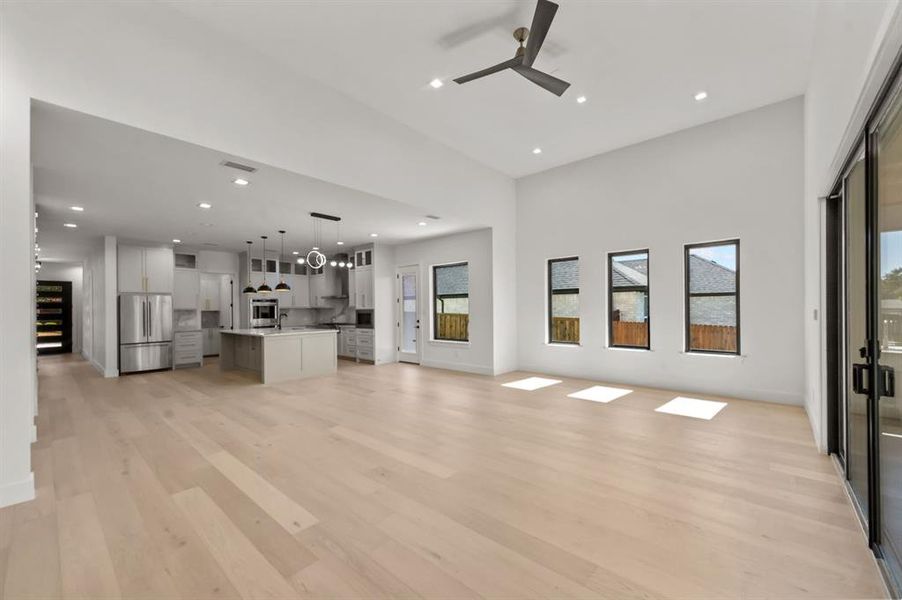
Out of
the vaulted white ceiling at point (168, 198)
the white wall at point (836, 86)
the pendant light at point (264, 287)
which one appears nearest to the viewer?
the white wall at point (836, 86)

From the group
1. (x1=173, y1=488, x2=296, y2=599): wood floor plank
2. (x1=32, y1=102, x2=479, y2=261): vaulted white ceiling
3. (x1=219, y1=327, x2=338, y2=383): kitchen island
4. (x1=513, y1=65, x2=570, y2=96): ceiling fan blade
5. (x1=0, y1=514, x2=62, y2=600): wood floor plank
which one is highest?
(x1=513, y1=65, x2=570, y2=96): ceiling fan blade

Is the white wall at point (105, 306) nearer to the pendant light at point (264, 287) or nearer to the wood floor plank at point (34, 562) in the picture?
the pendant light at point (264, 287)

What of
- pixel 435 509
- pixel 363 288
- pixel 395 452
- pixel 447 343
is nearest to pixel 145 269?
pixel 363 288

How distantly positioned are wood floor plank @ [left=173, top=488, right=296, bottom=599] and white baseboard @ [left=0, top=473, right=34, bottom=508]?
1033mm

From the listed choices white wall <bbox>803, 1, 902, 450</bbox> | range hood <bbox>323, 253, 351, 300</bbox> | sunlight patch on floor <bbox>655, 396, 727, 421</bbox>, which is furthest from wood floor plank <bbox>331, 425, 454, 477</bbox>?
range hood <bbox>323, 253, 351, 300</bbox>

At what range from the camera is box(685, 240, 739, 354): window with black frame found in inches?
219

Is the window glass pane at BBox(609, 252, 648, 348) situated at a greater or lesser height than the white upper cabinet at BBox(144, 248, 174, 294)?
lesser

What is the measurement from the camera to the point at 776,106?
5086 millimetres

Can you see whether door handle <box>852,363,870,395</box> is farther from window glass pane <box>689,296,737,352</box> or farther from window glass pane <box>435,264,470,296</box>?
window glass pane <box>435,264,470,296</box>

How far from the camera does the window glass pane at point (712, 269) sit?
5582mm

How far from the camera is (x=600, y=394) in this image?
574 centimetres

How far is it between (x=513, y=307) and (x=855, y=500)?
5.69 meters

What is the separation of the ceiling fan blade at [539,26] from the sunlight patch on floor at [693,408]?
4289mm

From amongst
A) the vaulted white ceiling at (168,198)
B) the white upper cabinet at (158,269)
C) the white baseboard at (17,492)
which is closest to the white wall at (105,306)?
the vaulted white ceiling at (168,198)
